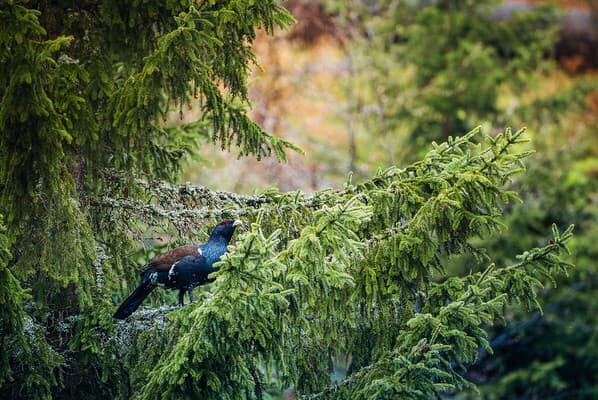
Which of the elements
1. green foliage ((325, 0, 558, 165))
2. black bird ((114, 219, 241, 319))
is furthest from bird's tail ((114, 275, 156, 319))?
green foliage ((325, 0, 558, 165))

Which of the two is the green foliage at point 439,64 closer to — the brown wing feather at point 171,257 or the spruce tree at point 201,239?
the spruce tree at point 201,239

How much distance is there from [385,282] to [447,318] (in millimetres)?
558

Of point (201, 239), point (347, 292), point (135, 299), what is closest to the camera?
point (347, 292)

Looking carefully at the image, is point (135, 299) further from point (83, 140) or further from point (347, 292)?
point (347, 292)

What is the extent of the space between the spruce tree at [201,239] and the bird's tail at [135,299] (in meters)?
0.13

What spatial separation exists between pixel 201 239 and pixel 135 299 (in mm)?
658

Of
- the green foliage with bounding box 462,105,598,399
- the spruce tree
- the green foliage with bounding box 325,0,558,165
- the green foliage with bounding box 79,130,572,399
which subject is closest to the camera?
the green foliage with bounding box 79,130,572,399

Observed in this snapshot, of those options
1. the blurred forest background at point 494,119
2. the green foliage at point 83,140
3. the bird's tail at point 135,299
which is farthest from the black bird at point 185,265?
the blurred forest background at point 494,119

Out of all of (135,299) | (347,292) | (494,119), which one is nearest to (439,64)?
(494,119)

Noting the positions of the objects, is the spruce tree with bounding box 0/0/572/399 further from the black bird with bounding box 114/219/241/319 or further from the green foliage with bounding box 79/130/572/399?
the black bird with bounding box 114/219/241/319

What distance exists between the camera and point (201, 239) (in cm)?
491

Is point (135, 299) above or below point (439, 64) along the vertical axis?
below

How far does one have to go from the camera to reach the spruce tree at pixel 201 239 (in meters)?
3.85

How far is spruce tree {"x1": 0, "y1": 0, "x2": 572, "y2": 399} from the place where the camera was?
3854 mm
